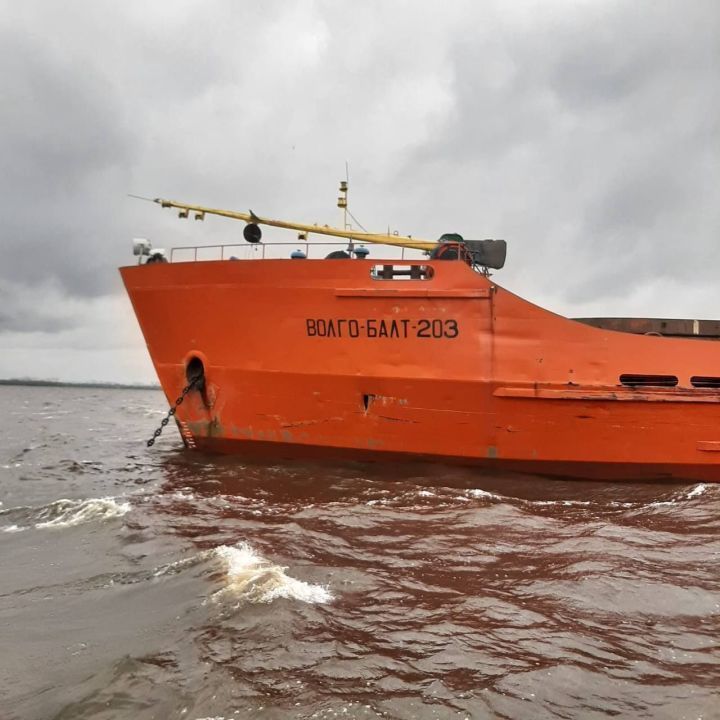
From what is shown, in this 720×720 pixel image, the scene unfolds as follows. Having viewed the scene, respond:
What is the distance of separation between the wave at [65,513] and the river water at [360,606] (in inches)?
1.4

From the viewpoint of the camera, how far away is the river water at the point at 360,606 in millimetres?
2191

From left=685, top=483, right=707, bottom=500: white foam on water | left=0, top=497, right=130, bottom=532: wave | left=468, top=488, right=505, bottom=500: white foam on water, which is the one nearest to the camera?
left=0, top=497, right=130, bottom=532: wave

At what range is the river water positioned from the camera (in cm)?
219

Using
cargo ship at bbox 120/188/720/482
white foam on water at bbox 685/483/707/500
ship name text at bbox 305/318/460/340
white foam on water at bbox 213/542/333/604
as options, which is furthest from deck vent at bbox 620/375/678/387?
white foam on water at bbox 213/542/333/604

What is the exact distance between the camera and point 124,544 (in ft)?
15.2

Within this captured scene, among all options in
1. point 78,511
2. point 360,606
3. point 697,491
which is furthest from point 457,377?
point 78,511

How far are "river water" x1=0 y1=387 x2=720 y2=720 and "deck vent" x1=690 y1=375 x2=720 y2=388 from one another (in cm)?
163

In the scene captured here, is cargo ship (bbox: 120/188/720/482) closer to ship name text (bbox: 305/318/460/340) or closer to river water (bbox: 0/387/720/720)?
ship name text (bbox: 305/318/460/340)

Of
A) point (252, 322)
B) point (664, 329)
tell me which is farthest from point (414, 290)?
point (664, 329)

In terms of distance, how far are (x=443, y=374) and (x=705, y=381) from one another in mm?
3710

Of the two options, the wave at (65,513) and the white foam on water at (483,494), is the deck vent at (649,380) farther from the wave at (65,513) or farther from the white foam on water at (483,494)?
the wave at (65,513)

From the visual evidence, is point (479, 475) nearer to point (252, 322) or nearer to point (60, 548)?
point (252, 322)

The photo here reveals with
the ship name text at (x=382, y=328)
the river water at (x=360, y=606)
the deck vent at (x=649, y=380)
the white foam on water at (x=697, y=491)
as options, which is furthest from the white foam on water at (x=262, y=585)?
the deck vent at (x=649, y=380)

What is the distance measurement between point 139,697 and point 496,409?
5695mm
